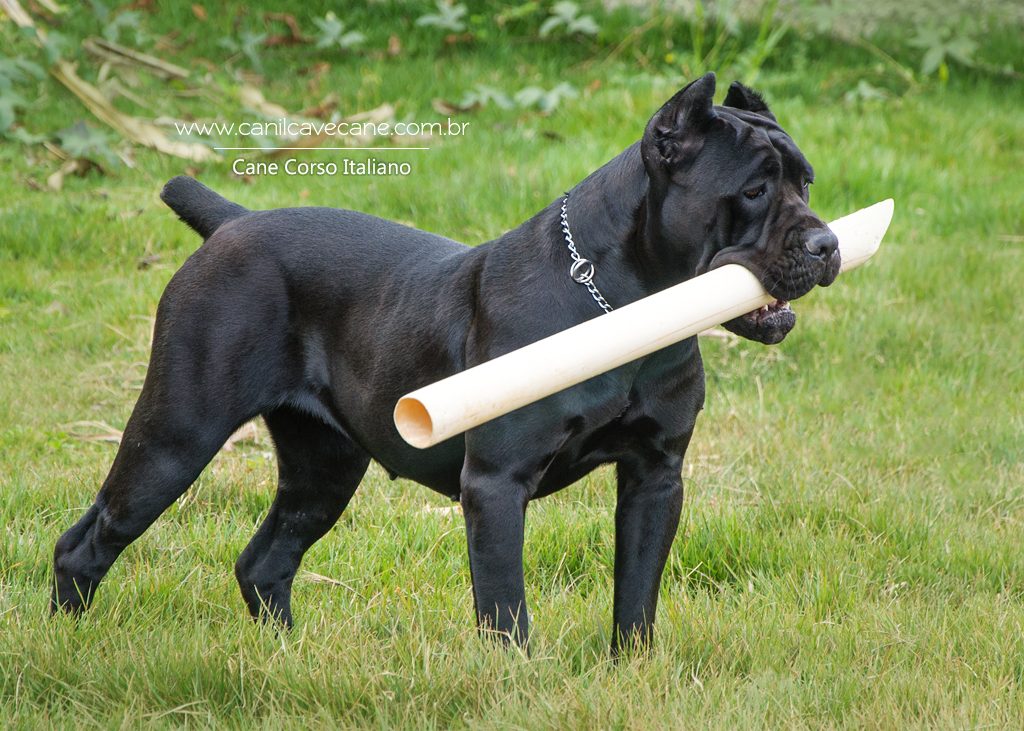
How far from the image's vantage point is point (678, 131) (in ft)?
10.5

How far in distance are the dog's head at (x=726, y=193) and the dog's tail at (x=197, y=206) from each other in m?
1.55

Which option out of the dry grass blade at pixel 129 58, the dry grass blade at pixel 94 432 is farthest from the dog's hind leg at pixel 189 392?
the dry grass blade at pixel 129 58

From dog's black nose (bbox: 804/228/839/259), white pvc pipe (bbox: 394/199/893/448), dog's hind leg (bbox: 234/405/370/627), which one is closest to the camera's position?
white pvc pipe (bbox: 394/199/893/448)

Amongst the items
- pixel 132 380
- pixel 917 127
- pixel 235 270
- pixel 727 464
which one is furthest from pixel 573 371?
pixel 917 127

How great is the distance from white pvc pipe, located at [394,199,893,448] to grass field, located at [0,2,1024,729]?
698mm

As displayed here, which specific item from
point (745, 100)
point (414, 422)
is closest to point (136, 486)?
point (414, 422)

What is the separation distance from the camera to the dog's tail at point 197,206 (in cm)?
411

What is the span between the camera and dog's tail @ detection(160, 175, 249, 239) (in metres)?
4.11

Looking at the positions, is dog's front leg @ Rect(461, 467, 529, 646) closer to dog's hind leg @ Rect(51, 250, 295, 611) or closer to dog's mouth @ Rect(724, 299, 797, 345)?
dog's mouth @ Rect(724, 299, 797, 345)

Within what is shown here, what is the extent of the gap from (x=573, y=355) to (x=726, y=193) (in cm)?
65

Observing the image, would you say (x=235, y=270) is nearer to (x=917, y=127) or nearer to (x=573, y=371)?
(x=573, y=371)

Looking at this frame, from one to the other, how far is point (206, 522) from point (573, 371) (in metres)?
2.24

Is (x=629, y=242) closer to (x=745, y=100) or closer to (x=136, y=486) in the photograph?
(x=745, y=100)

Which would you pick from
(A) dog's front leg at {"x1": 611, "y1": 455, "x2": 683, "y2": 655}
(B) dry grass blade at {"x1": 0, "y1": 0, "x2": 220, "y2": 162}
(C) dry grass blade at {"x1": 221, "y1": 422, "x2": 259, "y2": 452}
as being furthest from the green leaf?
(A) dog's front leg at {"x1": 611, "y1": 455, "x2": 683, "y2": 655}
